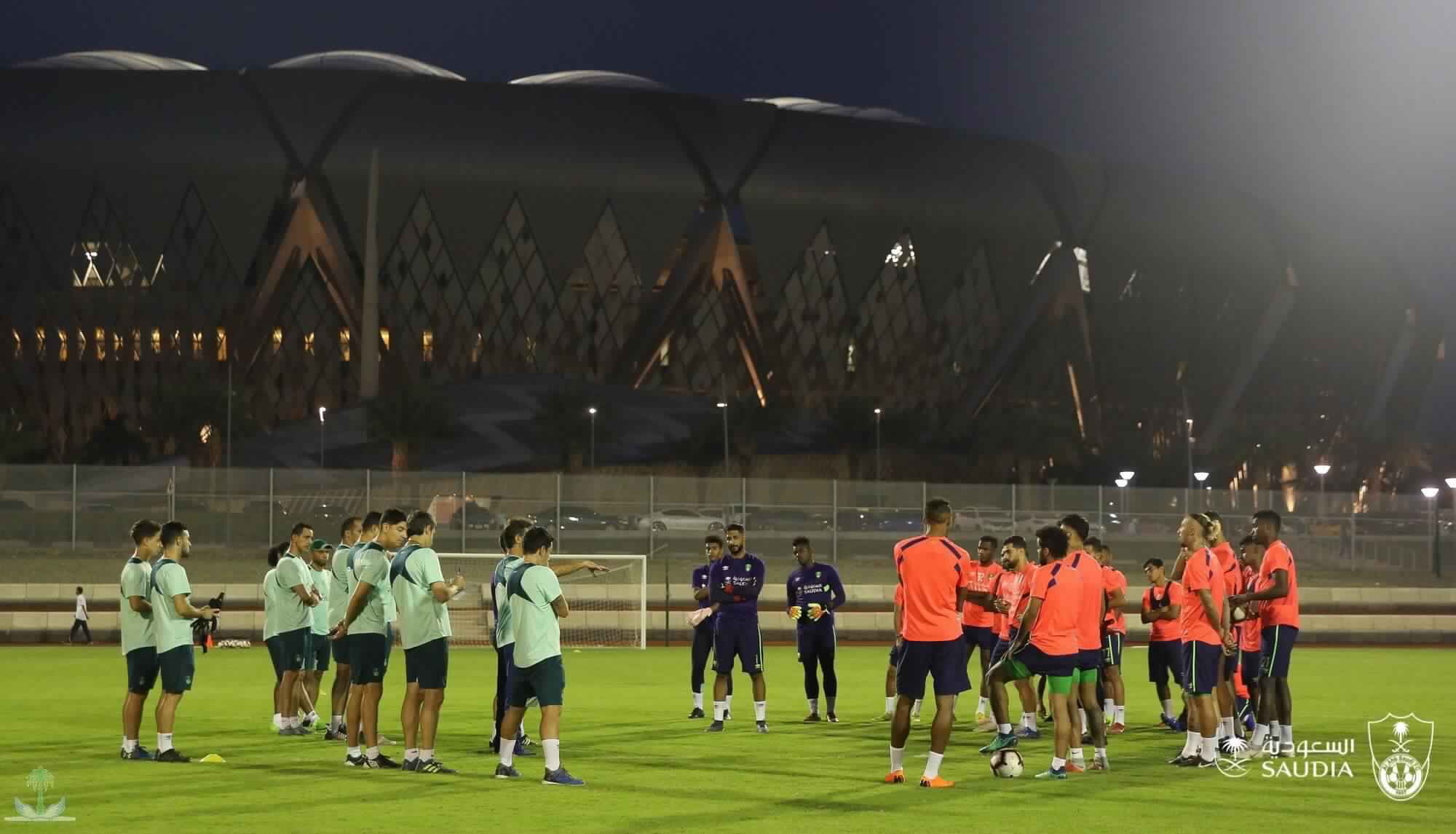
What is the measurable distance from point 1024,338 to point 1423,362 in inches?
1369

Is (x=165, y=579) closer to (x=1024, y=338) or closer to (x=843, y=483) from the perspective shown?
(x=843, y=483)

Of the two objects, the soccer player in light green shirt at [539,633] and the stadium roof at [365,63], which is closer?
the soccer player in light green shirt at [539,633]

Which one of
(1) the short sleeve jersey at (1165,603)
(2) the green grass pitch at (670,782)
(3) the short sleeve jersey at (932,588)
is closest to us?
(2) the green grass pitch at (670,782)

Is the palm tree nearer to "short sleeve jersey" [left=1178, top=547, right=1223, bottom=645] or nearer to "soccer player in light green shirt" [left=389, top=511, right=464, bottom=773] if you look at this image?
"soccer player in light green shirt" [left=389, top=511, right=464, bottom=773]

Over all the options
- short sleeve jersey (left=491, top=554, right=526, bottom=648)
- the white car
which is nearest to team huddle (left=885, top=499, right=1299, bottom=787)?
short sleeve jersey (left=491, top=554, right=526, bottom=648)

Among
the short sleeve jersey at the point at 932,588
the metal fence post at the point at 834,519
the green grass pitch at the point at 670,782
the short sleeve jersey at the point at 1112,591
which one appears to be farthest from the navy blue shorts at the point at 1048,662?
the metal fence post at the point at 834,519

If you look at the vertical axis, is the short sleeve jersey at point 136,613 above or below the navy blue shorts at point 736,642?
above

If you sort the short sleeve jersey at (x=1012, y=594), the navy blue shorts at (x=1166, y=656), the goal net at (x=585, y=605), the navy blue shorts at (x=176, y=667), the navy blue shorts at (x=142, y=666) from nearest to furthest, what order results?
the navy blue shorts at (x=176, y=667), the navy blue shorts at (x=142, y=666), the short sleeve jersey at (x=1012, y=594), the navy blue shorts at (x=1166, y=656), the goal net at (x=585, y=605)

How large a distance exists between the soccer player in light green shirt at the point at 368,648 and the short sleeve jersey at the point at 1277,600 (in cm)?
701

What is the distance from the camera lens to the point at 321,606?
50.3ft

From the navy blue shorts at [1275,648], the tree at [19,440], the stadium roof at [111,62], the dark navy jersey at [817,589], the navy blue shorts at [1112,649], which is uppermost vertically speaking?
the stadium roof at [111,62]

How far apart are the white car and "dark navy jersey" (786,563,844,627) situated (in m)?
20.9

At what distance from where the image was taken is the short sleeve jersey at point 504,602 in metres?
11.6

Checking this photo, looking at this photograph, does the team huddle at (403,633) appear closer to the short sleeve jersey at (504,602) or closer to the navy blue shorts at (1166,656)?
the short sleeve jersey at (504,602)
